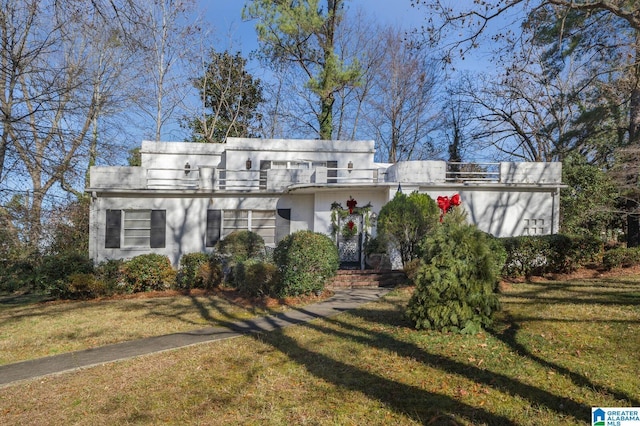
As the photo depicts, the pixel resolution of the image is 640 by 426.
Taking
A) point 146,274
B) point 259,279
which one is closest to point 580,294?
point 259,279

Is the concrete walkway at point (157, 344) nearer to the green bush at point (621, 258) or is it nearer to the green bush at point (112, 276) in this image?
the green bush at point (112, 276)

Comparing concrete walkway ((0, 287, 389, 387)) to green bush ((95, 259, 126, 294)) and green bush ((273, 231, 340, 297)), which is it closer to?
green bush ((273, 231, 340, 297))

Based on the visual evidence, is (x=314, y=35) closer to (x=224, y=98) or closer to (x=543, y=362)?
(x=224, y=98)

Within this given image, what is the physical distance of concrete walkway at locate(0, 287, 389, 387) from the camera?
20.6 feet

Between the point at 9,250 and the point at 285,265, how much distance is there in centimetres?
926

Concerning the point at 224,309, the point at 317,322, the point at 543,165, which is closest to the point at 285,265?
the point at 224,309

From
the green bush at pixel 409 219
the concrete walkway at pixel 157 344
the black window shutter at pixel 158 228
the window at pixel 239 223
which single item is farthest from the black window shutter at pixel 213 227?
the concrete walkway at pixel 157 344

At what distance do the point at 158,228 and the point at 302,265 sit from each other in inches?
354

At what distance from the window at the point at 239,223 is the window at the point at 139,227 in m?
1.95

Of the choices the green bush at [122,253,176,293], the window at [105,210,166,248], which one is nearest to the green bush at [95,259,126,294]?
the green bush at [122,253,176,293]

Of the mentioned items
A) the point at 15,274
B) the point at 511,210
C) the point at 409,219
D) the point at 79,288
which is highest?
the point at 511,210

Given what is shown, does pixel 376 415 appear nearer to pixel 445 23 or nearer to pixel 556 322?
pixel 556 322

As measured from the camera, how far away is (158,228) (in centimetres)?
1784
